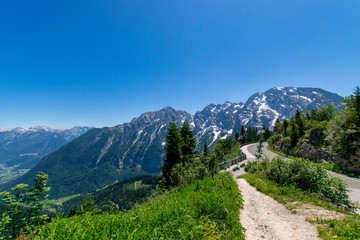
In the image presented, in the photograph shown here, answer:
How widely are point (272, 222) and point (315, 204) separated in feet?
11.7

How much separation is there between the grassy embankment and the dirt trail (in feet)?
1.31

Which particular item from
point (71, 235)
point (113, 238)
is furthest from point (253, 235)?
point (71, 235)

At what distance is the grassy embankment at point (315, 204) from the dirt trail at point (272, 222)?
0.40m

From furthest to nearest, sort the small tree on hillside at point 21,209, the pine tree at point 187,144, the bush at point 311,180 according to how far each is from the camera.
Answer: the pine tree at point 187,144 < the bush at point 311,180 < the small tree on hillside at point 21,209

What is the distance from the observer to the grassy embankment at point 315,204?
5.50m

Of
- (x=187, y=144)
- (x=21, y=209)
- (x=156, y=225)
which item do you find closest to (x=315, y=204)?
(x=156, y=225)

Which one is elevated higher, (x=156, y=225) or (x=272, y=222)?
(x=156, y=225)

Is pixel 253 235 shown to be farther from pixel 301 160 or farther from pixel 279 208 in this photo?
pixel 301 160

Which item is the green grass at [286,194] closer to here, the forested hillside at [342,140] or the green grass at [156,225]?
the green grass at [156,225]

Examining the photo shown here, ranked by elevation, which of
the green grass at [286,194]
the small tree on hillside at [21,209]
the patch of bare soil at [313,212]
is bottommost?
the green grass at [286,194]

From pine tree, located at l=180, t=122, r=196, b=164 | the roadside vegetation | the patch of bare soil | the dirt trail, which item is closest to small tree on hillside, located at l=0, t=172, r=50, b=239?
the roadside vegetation

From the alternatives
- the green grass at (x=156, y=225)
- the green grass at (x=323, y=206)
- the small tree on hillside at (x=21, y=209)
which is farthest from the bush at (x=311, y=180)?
the small tree on hillside at (x=21, y=209)

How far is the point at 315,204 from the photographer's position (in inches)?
330

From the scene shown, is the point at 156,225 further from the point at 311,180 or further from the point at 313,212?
the point at 311,180
